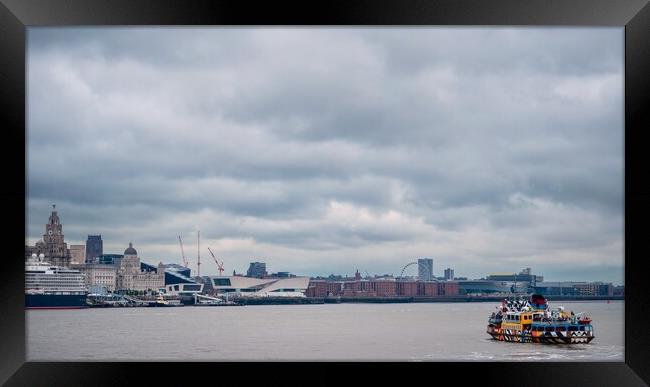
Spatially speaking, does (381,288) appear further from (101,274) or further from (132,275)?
(101,274)

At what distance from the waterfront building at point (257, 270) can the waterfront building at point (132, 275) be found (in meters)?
6.30

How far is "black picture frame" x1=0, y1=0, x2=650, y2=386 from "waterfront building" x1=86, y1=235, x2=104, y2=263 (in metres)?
46.4

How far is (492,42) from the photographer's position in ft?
183

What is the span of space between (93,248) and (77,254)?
1651mm

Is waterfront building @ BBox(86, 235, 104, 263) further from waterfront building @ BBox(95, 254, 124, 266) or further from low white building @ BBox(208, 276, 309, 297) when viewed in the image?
low white building @ BBox(208, 276, 309, 297)

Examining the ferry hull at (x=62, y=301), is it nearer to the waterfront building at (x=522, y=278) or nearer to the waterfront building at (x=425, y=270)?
the waterfront building at (x=425, y=270)

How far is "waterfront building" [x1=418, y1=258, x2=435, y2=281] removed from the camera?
170 feet

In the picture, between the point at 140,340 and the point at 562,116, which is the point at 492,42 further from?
the point at 140,340

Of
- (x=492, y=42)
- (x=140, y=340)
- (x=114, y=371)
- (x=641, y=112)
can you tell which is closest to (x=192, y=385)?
(x=114, y=371)

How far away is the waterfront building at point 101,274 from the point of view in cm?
4966

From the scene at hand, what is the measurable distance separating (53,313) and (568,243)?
107 ft

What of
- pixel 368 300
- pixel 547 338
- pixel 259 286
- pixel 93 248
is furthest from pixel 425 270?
pixel 547 338

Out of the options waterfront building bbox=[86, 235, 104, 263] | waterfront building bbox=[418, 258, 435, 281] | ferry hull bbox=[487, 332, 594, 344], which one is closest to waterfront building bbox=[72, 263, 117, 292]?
waterfront building bbox=[86, 235, 104, 263]

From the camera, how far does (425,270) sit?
51969 millimetres
